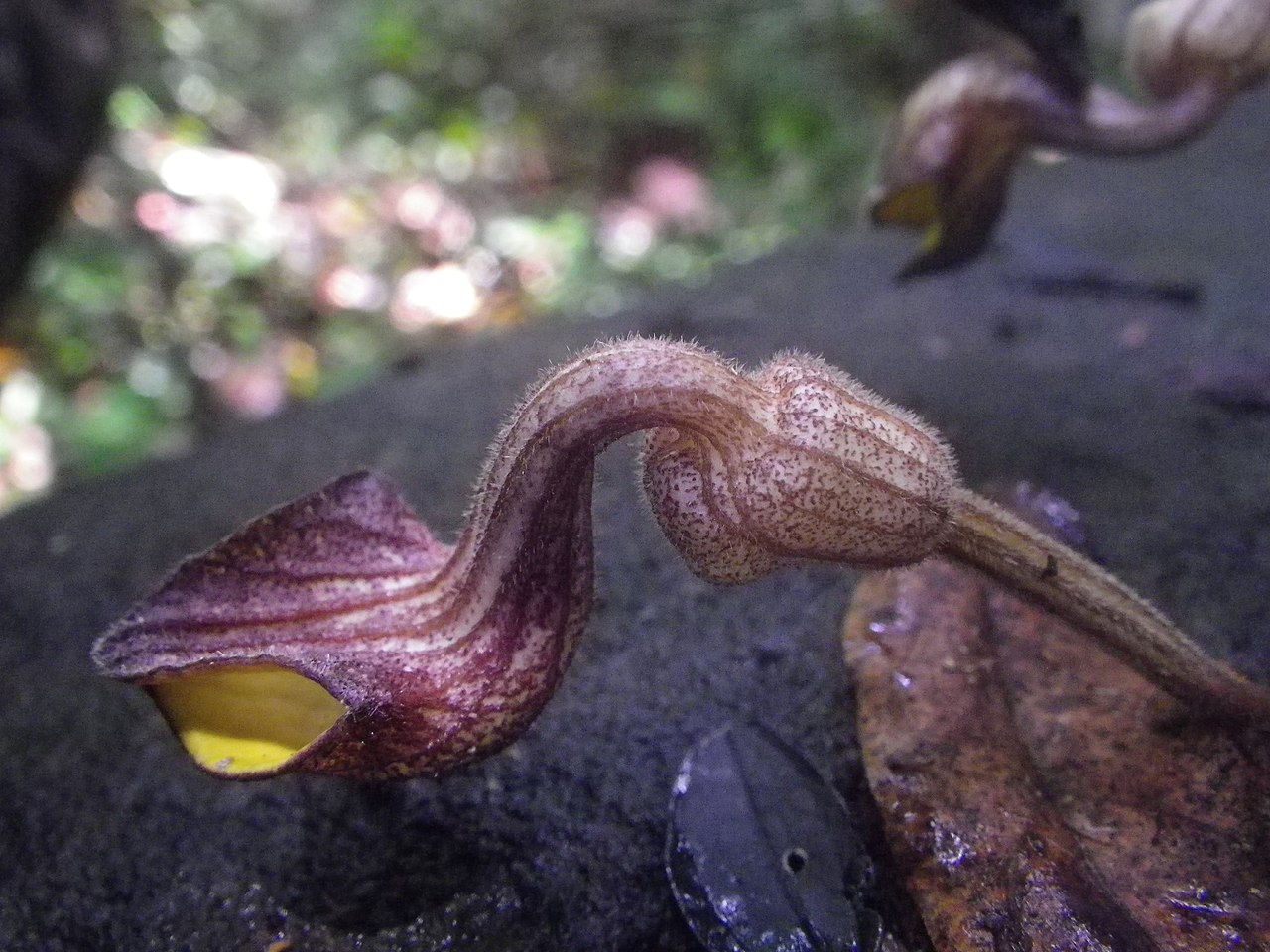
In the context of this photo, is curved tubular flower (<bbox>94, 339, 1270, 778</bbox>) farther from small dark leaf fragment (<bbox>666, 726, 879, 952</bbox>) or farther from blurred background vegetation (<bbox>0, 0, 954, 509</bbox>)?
blurred background vegetation (<bbox>0, 0, 954, 509</bbox>)

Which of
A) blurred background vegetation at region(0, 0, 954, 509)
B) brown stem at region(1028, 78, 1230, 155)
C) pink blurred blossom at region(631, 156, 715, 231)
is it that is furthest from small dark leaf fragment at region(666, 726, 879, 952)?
pink blurred blossom at region(631, 156, 715, 231)

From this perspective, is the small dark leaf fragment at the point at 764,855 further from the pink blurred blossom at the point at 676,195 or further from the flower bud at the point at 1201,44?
the pink blurred blossom at the point at 676,195

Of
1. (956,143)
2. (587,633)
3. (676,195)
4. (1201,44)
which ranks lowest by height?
(676,195)

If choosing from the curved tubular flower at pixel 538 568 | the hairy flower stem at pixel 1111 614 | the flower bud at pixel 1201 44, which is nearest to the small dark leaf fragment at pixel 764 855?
the curved tubular flower at pixel 538 568

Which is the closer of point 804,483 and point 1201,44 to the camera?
point 804,483

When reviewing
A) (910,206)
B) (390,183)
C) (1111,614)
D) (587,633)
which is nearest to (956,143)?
(910,206)

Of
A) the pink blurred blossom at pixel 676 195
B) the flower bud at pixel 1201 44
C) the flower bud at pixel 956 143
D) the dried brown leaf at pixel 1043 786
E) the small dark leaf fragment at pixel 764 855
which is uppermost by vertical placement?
the flower bud at pixel 1201 44

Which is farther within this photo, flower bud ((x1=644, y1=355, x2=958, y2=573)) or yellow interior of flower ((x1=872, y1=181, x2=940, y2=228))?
yellow interior of flower ((x1=872, y1=181, x2=940, y2=228))

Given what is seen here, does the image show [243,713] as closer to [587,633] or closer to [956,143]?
[587,633]
